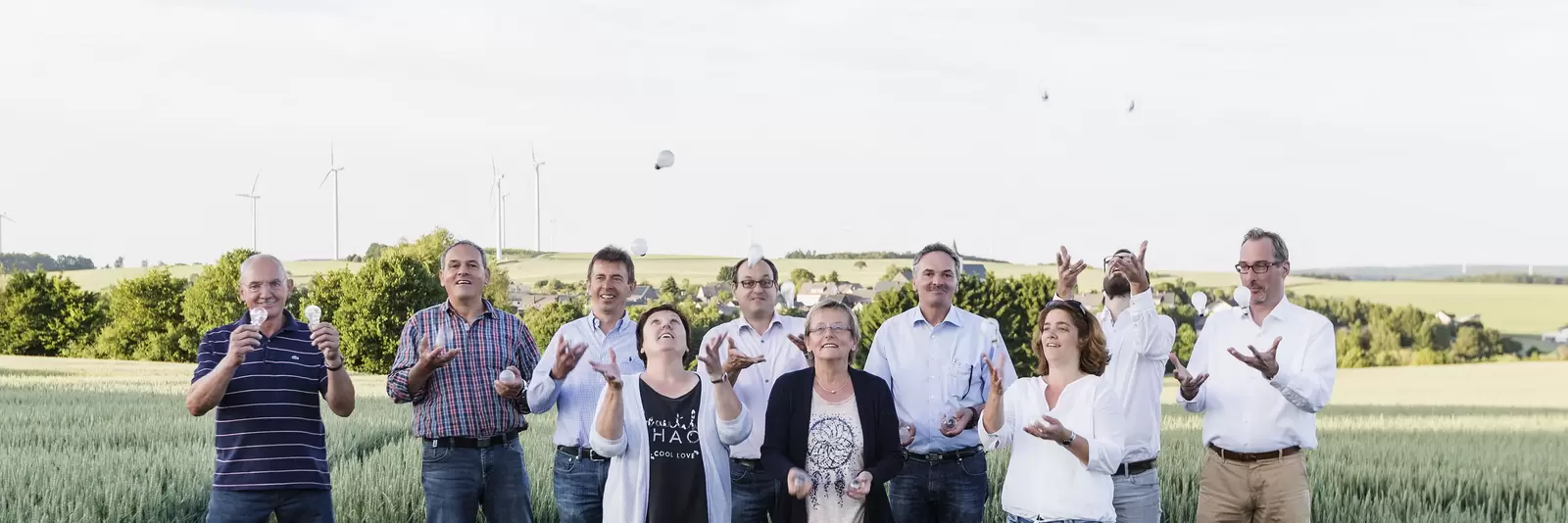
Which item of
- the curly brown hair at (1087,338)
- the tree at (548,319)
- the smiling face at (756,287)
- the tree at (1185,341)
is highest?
the smiling face at (756,287)

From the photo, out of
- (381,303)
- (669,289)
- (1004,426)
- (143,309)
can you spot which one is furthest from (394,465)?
(669,289)

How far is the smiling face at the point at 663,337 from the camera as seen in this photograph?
626 cm

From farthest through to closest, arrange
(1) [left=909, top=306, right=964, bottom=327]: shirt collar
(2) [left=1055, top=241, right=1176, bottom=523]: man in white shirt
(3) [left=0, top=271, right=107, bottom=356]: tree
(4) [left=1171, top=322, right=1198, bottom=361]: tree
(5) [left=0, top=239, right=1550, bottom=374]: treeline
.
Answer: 1. (3) [left=0, top=271, right=107, bottom=356]: tree
2. (4) [left=1171, top=322, right=1198, bottom=361]: tree
3. (5) [left=0, top=239, right=1550, bottom=374]: treeline
4. (1) [left=909, top=306, right=964, bottom=327]: shirt collar
5. (2) [left=1055, top=241, right=1176, bottom=523]: man in white shirt

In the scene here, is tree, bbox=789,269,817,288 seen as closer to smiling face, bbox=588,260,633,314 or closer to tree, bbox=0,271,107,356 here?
tree, bbox=0,271,107,356

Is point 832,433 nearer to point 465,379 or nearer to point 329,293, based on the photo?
point 465,379

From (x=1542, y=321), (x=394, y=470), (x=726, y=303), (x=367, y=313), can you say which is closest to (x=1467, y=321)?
(x=1542, y=321)

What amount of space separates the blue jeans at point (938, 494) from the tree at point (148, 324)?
3025 inches

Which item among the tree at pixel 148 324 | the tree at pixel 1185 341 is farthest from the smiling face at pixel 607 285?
the tree at pixel 148 324

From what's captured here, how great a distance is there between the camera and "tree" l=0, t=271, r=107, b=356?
77250 millimetres

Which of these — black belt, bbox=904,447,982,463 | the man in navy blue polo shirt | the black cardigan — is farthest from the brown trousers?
the man in navy blue polo shirt

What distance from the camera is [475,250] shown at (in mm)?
7336

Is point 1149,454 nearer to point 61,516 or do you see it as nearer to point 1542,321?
point 61,516

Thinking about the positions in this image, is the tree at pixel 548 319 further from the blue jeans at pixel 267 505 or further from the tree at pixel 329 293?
the blue jeans at pixel 267 505

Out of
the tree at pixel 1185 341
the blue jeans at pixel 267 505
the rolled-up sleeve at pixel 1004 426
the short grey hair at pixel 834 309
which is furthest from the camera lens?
the tree at pixel 1185 341
